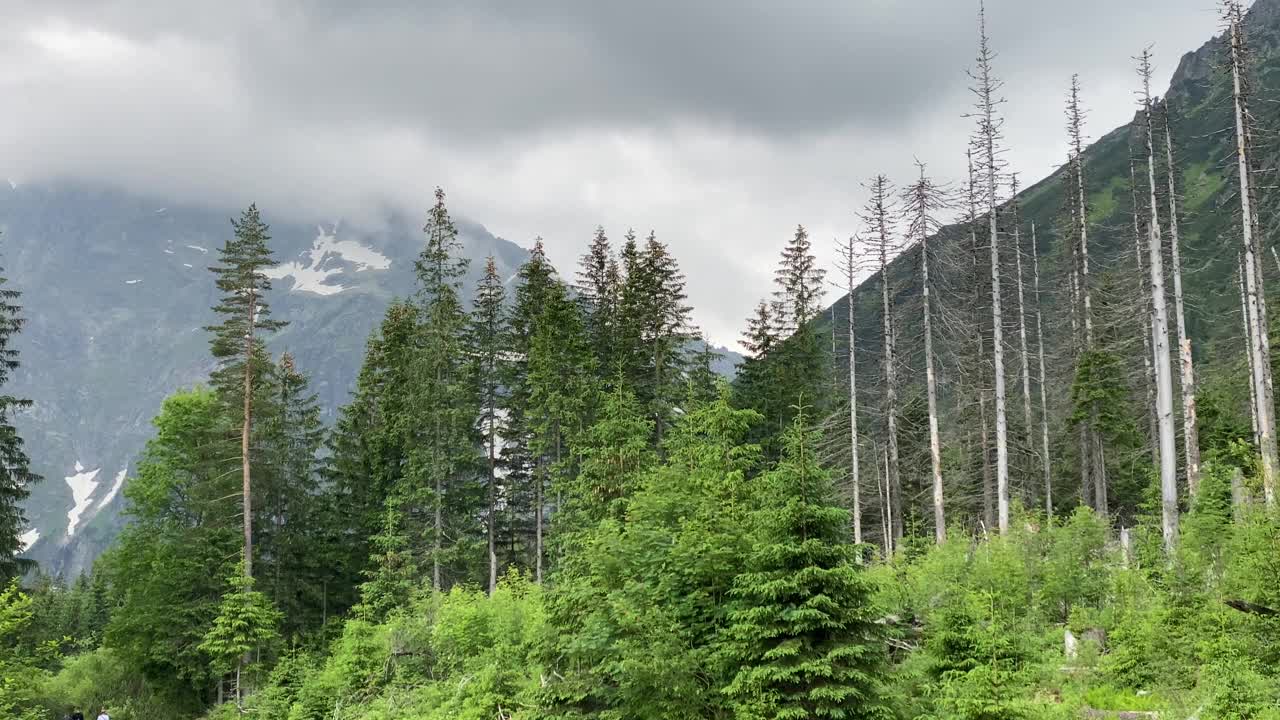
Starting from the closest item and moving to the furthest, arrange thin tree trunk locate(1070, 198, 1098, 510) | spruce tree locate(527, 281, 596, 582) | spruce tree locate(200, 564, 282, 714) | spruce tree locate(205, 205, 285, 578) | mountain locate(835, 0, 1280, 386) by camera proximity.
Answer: mountain locate(835, 0, 1280, 386) → spruce tree locate(200, 564, 282, 714) → spruce tree locate(527, 281, 596, 582) → spruce tree locate(205, 205, 285, 578) → thin tree trunk locate(1070, 198, 1098, 510)

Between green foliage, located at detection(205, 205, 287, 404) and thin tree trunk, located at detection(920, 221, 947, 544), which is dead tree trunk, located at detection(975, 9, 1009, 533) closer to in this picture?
thin tree trunk, located at detection(920, 221, 947, 544)

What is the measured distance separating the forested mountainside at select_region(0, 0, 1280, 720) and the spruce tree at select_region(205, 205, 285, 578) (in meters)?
0.14

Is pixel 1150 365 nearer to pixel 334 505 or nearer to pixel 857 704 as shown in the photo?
pixel 857 704

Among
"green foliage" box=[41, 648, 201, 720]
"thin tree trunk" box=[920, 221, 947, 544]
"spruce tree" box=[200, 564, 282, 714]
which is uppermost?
"thin tree trunk" box=[920, 221, 947, 544]

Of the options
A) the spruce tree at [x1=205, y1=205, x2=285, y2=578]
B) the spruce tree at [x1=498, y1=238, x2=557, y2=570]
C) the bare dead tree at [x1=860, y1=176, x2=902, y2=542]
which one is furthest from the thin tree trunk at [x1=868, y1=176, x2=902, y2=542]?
the spruce tree at [x1=205, y1=205, x2=285, y2=578]

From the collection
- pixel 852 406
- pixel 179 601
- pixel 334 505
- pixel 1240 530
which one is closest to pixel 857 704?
pixel 1240 530

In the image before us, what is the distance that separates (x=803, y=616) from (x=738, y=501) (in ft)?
9.91

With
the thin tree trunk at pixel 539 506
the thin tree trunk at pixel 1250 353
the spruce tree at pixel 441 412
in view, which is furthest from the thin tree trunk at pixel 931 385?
the spruce tree at pixel 441 412

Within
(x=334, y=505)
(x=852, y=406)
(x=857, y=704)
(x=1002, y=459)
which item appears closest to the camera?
(x=857, y=704)

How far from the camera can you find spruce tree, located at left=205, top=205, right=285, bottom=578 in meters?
32.8

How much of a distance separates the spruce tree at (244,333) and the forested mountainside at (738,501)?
14cm

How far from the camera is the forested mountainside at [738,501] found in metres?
11.1

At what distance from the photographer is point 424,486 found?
35.6 meters

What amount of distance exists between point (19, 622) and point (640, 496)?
60.4 feet
